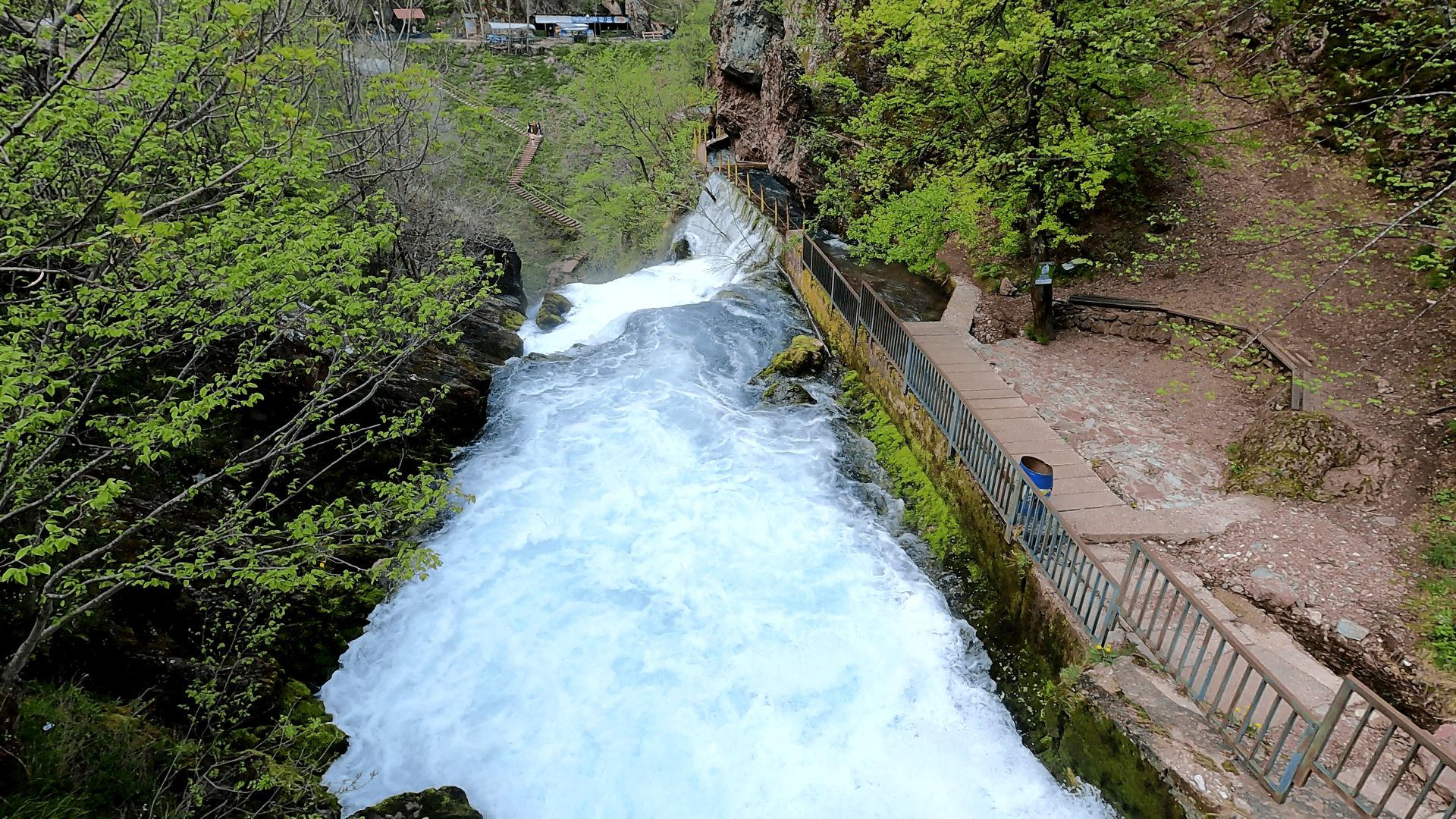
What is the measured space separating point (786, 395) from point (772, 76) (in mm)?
14976

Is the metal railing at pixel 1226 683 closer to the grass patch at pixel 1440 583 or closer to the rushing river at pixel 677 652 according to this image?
the rushing river at pixel 677 652

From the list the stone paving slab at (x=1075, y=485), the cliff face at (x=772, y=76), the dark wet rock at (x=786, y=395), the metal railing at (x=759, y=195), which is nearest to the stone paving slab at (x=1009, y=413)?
the stone paving slab at (x=1075, y=485)

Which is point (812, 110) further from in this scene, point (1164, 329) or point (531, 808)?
point (531, 808)

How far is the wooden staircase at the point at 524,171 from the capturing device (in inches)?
1544

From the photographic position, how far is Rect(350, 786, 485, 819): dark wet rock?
6.51 m

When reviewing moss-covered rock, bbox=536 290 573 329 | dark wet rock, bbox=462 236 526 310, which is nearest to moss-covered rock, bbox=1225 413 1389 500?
moss-covered rock, bbox=536 290 573 329

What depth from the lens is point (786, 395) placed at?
13820 mm

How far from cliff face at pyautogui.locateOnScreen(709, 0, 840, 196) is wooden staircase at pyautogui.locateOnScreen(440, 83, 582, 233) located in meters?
12.4

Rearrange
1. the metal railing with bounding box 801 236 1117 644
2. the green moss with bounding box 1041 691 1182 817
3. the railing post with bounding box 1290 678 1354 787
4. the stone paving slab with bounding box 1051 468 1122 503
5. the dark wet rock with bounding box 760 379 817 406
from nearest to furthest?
the railing post with bounding box 1290 678 1354 787
the green moss with bounding box 1041 691 1182 817
the metal railing with bounding box 801 236 1117 644
the stone paving slab with bounding box 1051 468 1122 503
the dark wet rock with bounding box 760 379 817 406

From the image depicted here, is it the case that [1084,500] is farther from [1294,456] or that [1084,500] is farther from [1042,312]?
[1042,312]

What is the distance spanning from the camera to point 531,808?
23.8ft

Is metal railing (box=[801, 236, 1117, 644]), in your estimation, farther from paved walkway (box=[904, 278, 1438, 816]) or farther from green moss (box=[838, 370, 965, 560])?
green moss (box=[838, 370, 965, 560])

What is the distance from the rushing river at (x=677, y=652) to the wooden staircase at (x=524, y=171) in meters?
28.6

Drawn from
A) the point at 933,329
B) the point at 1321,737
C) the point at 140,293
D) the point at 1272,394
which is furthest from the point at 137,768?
the point at 1272,394
